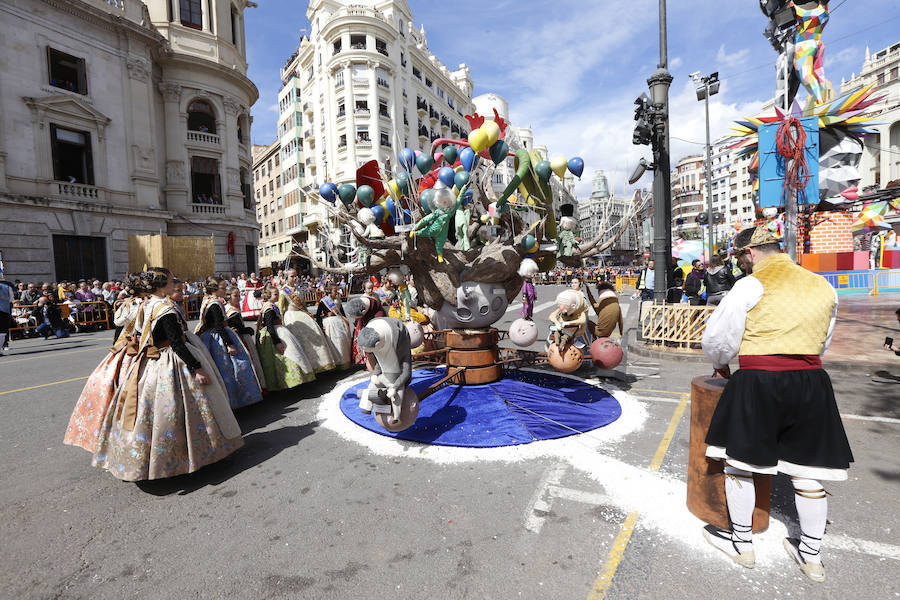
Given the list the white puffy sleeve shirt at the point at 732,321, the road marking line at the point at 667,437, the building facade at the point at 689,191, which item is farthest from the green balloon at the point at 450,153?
the building facade at the point at 689,191

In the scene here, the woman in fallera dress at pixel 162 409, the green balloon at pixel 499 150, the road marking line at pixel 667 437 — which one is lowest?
the road marking line at pixel 667 437

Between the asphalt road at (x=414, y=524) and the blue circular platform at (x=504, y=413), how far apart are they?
16cm

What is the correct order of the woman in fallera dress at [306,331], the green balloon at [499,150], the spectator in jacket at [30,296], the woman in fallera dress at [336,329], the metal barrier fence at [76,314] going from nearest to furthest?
1. the green balloon at [499,150]
2. the woman in fallera dress at [306,331]
3. the woman in fallera dress at [336,329]
4. the metal barrier fence at [76,314]
5. the spectator in jacket at [30,296]

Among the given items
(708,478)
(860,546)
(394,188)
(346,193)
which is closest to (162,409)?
(346,193)

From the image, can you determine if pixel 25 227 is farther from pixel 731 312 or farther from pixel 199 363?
pixel 731 312

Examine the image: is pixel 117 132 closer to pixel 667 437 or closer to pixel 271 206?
pixel 667 437

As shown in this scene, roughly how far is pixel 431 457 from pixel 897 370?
292 inches

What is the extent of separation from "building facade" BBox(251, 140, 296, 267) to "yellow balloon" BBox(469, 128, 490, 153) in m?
40.4

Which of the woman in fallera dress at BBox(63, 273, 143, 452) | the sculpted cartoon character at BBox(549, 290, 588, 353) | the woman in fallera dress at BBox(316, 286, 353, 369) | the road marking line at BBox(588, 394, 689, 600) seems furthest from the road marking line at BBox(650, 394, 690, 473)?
the woman in fallera dress at BBox(316, 286, 353, 369)

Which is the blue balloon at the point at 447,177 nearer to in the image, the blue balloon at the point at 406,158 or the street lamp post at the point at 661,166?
the blue balloon at the point at 406,158

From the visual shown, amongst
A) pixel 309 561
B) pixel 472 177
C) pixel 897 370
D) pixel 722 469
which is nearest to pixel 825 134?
pixel 897 370

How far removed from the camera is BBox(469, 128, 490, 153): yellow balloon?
429 centimetres

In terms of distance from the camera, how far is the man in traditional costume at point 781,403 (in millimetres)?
2316

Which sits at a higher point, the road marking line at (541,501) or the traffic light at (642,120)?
the traffic light at (642,120)
